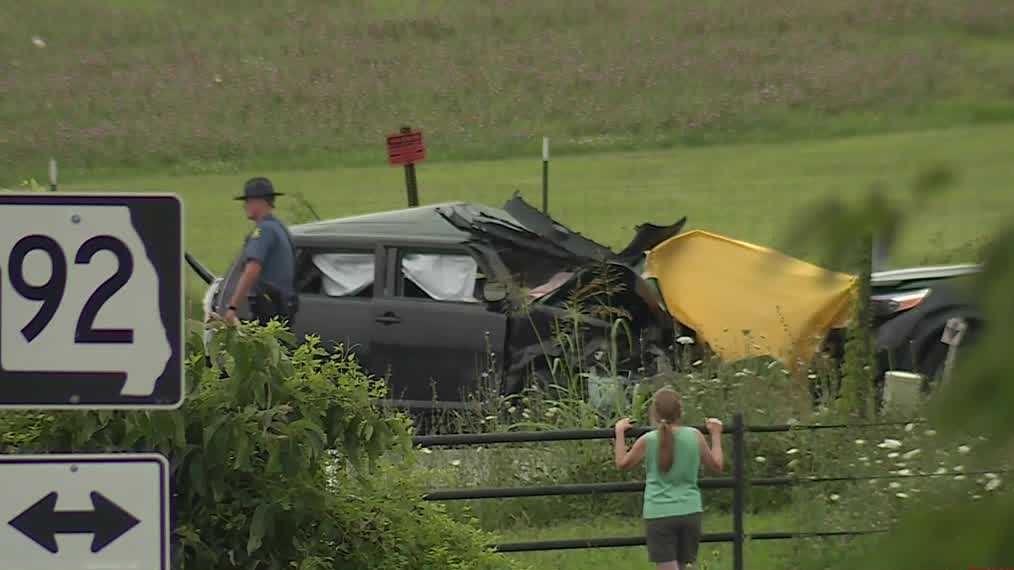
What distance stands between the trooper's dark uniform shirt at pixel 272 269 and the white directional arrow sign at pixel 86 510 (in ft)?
25.2

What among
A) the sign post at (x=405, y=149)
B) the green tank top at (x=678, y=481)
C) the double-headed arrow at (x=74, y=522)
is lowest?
the green tank top at (x=678, y=481)

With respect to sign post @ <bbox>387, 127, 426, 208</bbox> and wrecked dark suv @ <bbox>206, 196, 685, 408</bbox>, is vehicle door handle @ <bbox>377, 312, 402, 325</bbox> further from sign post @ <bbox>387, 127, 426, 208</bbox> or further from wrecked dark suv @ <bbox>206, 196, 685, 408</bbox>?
sign post @ <bbox>387, 127, 426, 208</bbox>

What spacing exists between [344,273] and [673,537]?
17.2 ft

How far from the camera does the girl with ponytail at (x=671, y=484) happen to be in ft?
25.0

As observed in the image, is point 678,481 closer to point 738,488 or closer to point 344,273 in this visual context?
point 738,488

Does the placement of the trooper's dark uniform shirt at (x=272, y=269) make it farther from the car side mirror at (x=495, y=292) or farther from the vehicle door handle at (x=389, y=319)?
the car side mirror at (x=495, y=292)

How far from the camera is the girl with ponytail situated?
763cm

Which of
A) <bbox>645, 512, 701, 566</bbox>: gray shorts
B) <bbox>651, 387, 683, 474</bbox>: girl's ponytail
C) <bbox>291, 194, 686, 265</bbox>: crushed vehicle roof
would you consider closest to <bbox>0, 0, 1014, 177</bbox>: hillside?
<bbox>291, 194, 686, 265</bbox>: crushed vehicle roof

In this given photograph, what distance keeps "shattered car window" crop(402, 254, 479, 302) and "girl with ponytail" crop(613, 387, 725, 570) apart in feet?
14.5

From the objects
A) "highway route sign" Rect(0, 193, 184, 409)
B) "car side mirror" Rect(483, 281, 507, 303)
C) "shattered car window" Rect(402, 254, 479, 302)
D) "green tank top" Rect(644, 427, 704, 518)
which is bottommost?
"green tank top" Rect(644, 427, 704, 518)

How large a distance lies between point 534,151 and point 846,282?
1166 inches

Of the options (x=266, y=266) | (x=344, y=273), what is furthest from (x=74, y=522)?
(x=344, y=273)

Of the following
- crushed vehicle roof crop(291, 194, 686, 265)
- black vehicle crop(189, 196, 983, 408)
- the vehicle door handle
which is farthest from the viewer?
crushed vehicle roof crop(291, 194, 686, 265)

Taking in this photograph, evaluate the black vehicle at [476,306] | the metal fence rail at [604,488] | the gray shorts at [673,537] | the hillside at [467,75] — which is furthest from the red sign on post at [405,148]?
the gray shorts at [673,537]
